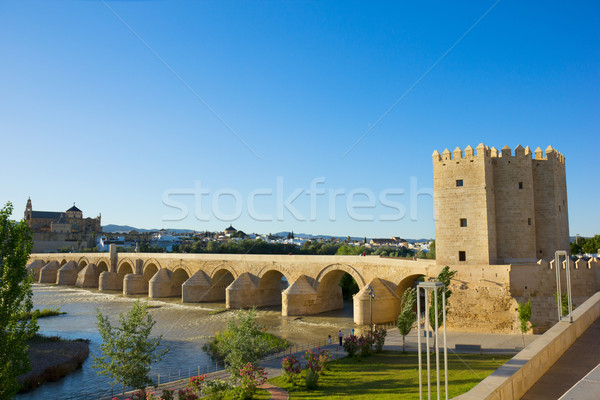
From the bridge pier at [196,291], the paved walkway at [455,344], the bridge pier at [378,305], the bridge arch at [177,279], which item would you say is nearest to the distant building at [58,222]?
the bridge arch at [177,279]

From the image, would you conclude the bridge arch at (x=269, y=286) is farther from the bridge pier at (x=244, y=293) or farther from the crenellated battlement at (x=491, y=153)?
the crenellated battlement at (x=491, y=153)

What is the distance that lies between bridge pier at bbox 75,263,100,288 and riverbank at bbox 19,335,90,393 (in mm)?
37645

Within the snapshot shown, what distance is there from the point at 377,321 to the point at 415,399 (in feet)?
52.5

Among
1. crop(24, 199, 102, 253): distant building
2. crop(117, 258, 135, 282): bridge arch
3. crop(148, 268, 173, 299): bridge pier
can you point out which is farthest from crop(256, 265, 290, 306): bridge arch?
crop(24, 199, 102, 253): distant building

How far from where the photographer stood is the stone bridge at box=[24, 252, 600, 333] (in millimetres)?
19688

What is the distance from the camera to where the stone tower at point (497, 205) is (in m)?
21.9

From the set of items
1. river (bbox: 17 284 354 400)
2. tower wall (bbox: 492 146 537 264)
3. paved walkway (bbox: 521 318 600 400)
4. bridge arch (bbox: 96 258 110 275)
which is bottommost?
river (bbox: 17 284 354 400)

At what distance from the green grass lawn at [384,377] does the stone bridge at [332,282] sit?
539cm

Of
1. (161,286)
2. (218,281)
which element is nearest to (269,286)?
(218,281)

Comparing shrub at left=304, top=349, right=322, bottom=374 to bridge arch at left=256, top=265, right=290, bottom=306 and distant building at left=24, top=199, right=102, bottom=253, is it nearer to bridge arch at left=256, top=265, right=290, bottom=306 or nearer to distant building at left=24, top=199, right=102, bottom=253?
bridge arch at left=256, top=265, right=290, bottom=306

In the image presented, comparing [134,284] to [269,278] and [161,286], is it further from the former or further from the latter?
[269,278]

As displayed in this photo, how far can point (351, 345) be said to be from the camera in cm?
1700

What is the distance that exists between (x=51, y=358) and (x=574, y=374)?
22.2m

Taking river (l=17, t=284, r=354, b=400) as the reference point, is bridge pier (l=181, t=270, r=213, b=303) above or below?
above
